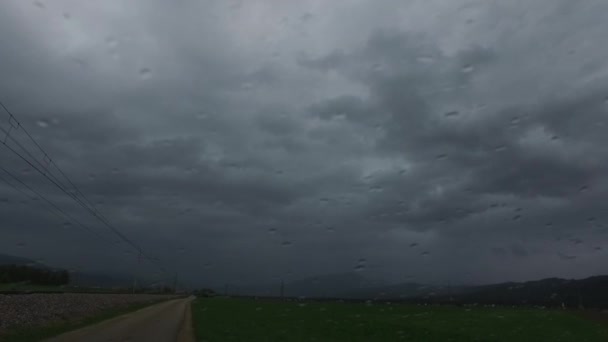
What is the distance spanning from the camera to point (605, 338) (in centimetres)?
2642

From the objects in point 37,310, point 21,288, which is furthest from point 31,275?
point 37,310

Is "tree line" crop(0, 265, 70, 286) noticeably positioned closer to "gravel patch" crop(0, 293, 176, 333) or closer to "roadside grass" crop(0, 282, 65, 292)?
"roadside grass" crop(0, 282, 65, 292)

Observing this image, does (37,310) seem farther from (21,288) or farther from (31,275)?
(31,275)

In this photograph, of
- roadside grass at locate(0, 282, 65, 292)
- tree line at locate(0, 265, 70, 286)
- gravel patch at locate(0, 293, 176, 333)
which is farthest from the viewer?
tree line at locate(0, 265, 70, 286)

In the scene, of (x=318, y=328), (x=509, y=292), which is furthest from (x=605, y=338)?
(x=509, y=292)

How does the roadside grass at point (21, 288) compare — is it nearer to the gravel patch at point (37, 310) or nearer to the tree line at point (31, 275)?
the tree line at point (31, 275)

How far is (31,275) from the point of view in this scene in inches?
3789

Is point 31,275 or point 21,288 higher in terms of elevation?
point 31,275

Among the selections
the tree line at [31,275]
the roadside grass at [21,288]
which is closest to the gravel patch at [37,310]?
the roadside grass at [21,288]

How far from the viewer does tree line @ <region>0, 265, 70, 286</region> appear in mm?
86938

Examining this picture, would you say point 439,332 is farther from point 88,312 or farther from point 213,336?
point 88,312

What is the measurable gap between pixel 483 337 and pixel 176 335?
12.5 meters

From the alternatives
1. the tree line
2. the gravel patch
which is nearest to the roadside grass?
the tree line

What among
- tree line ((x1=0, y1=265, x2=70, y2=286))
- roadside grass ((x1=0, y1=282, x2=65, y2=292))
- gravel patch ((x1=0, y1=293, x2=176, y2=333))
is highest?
tree line ((x1=0, y1=265, x2=70, y2=286))
